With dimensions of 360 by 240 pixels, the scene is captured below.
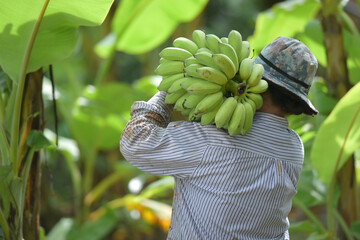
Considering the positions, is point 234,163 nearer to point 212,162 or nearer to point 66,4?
point 212,162

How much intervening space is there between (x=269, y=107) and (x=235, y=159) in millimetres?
183

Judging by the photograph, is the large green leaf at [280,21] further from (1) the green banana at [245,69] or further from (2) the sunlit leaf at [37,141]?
(1) the green banana at [245,69]

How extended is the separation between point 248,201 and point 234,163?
103mm

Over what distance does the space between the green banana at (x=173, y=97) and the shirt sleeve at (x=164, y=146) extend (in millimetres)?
62

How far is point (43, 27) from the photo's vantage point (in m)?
1.73

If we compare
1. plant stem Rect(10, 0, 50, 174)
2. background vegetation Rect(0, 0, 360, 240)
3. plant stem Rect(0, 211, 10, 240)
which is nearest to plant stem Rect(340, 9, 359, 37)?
background vegetation Rect(0, 0, 360, 240)

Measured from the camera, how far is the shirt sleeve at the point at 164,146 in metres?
1.32

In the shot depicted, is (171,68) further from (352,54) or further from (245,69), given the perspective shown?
(352,54)

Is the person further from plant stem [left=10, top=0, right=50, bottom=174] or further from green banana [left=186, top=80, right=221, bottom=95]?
plant stem [left=10, top=0, right=50, bottom=174]

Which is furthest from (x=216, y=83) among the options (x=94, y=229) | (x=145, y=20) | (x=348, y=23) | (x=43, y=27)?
(x=94, y=229)

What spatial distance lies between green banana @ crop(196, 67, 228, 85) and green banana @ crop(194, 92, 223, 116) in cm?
3

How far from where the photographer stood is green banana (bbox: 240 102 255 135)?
1.29 meters

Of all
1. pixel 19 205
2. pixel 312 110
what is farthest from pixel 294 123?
pixel 19 205

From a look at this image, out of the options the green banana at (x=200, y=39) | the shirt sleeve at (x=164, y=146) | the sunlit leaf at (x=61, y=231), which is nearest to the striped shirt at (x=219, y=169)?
the shirt sleeve at (x=164, y=146)
